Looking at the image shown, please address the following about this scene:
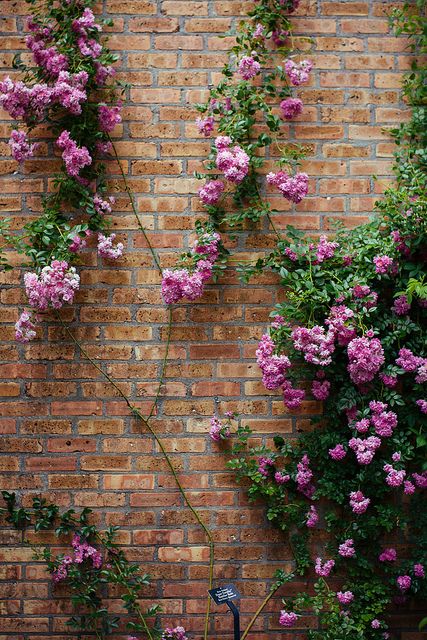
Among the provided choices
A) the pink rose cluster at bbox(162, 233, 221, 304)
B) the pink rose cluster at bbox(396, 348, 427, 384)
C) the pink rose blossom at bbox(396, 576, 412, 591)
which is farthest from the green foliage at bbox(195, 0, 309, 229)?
the pink rose blossom at bbox(396, 576, 412, 591)

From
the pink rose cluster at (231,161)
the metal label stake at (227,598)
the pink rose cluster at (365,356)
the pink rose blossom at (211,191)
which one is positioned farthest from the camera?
the pink rose blossom at (211,191)

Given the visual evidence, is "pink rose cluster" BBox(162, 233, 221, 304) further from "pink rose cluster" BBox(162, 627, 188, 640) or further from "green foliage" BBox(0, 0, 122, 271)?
"pink rose cluster" BBox(162, 627, 188, 640)

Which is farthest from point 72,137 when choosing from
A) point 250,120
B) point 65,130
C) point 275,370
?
point 275,370

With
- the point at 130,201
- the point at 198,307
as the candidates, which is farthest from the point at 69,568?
the point at 130,201

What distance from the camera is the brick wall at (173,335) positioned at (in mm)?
2811

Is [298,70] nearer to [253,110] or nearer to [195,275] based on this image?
[253,110]

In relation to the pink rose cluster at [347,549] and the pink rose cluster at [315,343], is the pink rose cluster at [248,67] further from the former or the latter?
the pink rose cluster at [347,549]

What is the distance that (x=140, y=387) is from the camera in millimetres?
2848

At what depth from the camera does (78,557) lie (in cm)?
274

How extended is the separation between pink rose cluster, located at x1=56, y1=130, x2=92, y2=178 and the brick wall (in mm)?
159

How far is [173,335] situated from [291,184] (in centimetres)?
75

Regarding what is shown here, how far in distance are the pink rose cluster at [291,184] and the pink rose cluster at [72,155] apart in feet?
2.34

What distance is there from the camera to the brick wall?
9.22 feet

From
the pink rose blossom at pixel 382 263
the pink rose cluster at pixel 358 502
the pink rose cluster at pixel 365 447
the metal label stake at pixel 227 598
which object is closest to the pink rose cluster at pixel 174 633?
the metal label stake at pixel 227 598
